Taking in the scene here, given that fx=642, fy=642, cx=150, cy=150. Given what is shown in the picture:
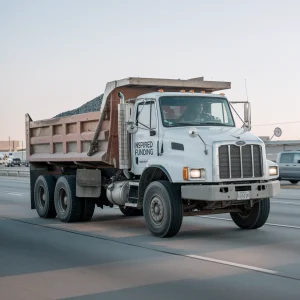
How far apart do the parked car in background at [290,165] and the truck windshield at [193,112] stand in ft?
60.1

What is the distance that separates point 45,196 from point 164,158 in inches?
202

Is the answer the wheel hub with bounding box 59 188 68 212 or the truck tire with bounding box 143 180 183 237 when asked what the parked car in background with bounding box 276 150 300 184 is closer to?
the wheel hub with bounding box 59 188 68 212

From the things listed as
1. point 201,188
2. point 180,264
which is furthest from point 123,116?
point 180,264

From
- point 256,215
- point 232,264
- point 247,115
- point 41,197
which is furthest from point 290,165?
point 232,264

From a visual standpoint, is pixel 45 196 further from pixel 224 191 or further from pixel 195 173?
pixel 224 191

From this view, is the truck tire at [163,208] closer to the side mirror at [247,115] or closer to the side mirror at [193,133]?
the side mirror at [193,133]

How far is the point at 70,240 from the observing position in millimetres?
11789

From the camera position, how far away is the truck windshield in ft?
40.4

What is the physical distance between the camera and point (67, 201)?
14.9 m

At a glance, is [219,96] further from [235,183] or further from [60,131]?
[60,131]

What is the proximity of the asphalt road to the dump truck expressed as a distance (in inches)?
22.2

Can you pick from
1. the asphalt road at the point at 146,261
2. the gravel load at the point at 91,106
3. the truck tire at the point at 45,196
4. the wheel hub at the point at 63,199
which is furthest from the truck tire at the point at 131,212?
the gravel load at the point at 91,106

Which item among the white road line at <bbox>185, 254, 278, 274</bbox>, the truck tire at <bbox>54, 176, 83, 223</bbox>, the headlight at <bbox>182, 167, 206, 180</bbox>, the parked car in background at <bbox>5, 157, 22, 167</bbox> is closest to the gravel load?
the truck tire at <bbox>54, 176, 83, 223</bbox>

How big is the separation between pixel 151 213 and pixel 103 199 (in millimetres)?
3186
